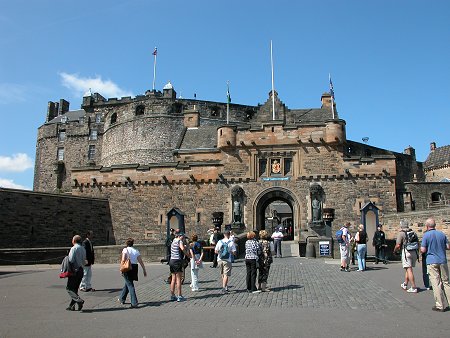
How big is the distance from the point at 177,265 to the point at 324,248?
10305 millimetres

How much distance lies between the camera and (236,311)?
7453 millimetres

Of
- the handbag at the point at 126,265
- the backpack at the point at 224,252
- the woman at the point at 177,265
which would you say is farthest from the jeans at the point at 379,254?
the handbag at the point at 126,265

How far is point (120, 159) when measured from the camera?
4891 cm

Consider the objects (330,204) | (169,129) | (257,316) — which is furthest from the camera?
(169,129)

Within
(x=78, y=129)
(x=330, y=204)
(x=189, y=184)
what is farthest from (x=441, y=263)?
(x=78, y=129)

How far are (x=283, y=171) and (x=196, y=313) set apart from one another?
19.0 m

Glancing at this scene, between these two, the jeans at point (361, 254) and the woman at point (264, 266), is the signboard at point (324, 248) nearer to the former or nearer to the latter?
the jeans at point (361, 254)

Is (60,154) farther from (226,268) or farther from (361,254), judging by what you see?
(226,268)

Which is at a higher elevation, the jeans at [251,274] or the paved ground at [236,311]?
the jeans at [251,274]

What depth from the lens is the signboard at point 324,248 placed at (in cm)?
1740

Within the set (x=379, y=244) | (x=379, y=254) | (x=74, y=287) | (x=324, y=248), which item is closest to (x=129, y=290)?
(x=74, y=287)

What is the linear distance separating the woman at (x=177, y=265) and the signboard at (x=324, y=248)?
997cm

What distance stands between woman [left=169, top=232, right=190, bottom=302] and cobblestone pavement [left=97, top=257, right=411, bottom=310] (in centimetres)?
20

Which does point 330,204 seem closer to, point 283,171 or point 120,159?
point 283,171
